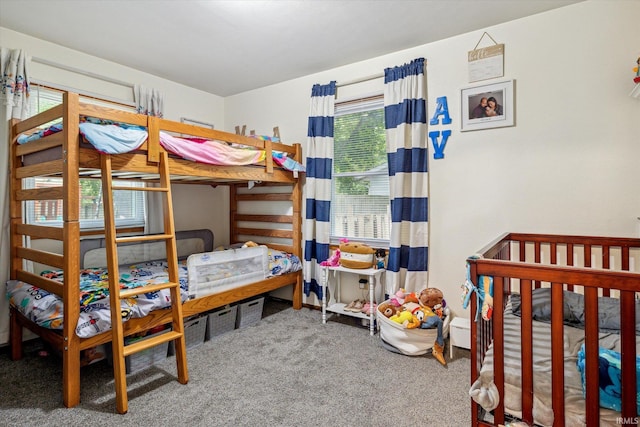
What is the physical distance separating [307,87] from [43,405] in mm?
3436

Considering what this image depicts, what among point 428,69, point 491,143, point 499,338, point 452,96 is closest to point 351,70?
point 428,69

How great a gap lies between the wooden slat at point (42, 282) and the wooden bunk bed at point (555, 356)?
2.36m

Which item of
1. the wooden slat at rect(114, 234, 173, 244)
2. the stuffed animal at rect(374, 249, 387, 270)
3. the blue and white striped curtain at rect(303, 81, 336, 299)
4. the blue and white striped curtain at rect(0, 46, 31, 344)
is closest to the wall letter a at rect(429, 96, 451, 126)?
the blue and white striped curtain at rect(303, 81, 336, 299)

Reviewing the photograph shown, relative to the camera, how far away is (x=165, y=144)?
236cm

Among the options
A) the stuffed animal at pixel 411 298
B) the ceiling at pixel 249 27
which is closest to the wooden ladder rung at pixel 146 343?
the stuffed animal at pixel 411 298

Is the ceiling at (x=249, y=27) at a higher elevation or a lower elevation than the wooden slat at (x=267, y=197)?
higher

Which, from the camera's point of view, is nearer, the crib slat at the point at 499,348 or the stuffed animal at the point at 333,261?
the crib slat at the point at 499,348

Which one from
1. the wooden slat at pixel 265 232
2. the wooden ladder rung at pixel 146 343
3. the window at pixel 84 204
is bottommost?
the wooden ladder rung at pixel 146 343

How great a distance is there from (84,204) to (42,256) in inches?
42.2

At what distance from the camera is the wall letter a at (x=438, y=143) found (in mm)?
2865

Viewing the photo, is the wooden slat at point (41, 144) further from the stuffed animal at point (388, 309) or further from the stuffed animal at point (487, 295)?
the stuffed animal at point (388, 309)

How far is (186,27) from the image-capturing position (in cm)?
264

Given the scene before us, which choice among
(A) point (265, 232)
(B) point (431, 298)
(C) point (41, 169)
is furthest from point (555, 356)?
(A) point (265, 232)

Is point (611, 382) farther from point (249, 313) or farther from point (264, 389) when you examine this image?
point (249, 313)
